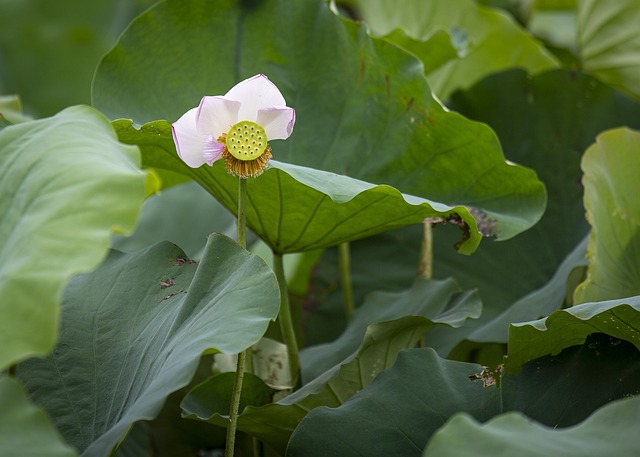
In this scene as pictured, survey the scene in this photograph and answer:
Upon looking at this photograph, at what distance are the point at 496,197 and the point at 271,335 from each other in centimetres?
40

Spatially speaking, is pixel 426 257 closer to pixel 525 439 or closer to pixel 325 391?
pixel 325 391

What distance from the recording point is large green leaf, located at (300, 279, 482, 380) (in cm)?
99

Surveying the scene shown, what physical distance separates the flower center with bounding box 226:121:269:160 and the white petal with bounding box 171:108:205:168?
1.1 inches

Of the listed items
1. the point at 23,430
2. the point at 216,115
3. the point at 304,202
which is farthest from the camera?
the point at 304,202

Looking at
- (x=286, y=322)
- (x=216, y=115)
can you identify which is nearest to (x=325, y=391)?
(x=286, y=322)

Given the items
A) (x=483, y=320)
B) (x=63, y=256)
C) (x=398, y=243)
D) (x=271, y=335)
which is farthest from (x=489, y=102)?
(x=63, y=256)

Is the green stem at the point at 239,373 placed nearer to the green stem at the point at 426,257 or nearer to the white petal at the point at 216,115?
the white petal at the point at 216,115

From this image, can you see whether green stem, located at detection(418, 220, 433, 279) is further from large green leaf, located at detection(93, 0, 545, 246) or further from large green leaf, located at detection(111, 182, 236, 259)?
large green leaf, located at detection(111, 182, 236, 259)

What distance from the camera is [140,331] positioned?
768 millimetres

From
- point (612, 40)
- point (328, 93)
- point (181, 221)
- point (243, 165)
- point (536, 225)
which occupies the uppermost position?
point (243, 165)

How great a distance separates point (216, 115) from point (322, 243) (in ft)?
0.94

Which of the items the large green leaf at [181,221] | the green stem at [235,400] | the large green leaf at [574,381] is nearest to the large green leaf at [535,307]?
the large green leaf at [574,381]

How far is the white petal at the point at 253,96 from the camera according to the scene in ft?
2.35

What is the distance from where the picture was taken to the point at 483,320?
1.19 meters
